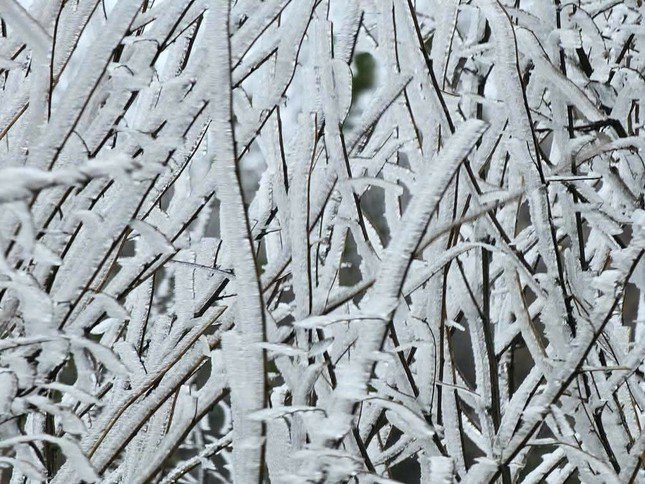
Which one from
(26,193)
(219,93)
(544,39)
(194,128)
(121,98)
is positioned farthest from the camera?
(544,39)

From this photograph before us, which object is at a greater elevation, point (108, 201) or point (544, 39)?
point (544, 39)

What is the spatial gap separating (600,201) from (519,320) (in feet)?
0.80

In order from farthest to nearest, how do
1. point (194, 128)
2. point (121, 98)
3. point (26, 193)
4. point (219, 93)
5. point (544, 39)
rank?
1. point (544, 39)
2. point (194, 128)
3. point (121, 98)
4. point (219, 93)
5. point (26, 193)

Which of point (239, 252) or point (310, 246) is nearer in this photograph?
point (239, 252)

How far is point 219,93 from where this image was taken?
0.92 meters

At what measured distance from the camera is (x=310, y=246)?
3.80 feet

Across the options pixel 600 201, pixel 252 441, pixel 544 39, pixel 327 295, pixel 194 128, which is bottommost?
pixel 252 441

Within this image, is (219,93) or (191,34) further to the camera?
(191,34)

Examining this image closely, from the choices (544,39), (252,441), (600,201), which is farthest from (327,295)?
(544,39)

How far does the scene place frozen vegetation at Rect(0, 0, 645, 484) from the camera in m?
0.95

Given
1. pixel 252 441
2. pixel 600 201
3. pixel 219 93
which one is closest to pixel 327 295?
pixel 252 441

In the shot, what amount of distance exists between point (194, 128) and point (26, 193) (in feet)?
1.59

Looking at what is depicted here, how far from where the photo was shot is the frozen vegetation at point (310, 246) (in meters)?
0.95

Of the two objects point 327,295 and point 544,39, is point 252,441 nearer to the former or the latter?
point 327,295
